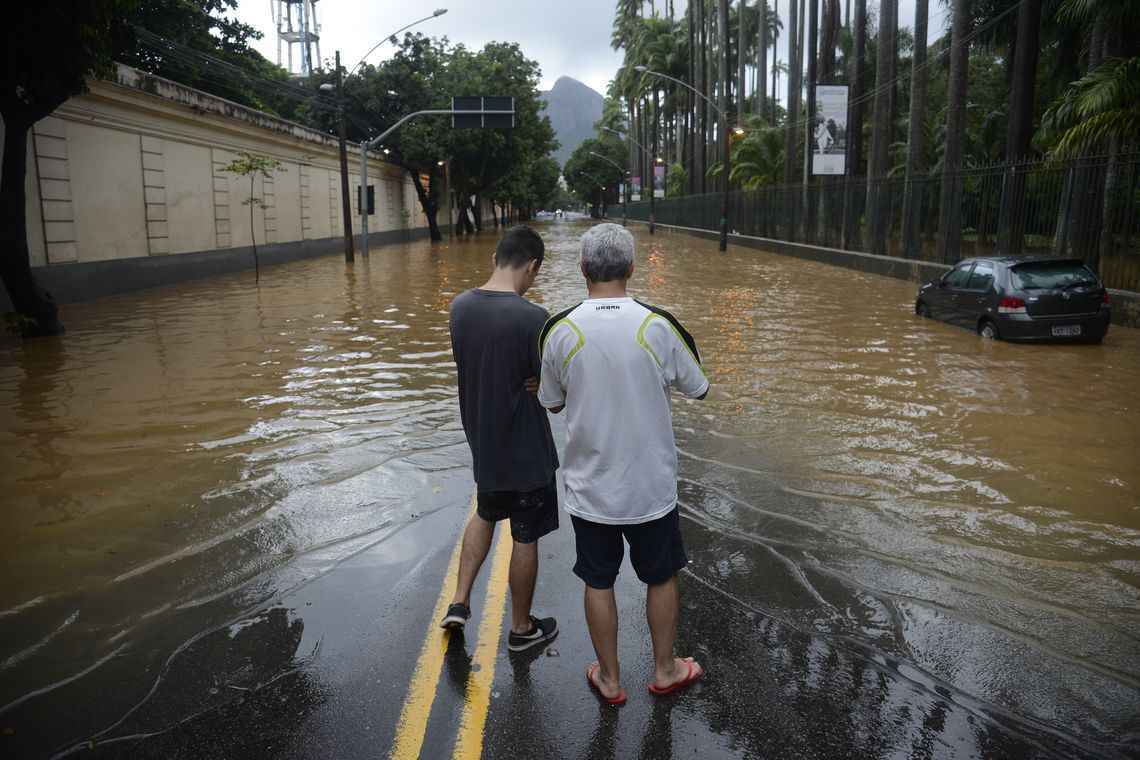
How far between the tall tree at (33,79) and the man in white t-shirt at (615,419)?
1136 centimetres

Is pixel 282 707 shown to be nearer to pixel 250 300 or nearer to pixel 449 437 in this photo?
pixel 449 437

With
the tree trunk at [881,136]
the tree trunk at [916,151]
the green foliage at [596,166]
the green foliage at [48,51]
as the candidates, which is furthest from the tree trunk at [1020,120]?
the green foliage at [596,166]

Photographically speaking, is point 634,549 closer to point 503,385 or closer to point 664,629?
point 664,629

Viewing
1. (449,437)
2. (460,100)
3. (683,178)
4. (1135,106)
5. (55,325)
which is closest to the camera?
(449,437)

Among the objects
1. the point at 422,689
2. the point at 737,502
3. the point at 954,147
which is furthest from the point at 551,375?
the point at 954,147

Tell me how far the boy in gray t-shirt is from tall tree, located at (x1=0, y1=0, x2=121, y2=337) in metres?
10.7

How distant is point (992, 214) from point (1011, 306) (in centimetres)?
910

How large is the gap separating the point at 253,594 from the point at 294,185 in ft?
108

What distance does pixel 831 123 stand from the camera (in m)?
29.4

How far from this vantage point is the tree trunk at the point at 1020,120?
19281mm

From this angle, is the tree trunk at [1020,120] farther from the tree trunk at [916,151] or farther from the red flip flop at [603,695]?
the red flip flop at [603,695]

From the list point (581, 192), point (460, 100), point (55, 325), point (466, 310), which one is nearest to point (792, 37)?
point (460, 100)

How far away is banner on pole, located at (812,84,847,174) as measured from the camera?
96.6ft

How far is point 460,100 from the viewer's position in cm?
3341
